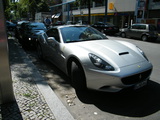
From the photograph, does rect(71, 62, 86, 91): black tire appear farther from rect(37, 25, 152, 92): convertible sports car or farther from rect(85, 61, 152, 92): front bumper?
rect(85, 61, 152, 92): front bumper

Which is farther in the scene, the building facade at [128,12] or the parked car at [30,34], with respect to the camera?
the building facade at [128,12]

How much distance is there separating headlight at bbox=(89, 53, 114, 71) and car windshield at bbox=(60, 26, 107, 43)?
1.18m

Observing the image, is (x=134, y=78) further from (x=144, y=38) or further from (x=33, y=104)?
(x=144, y=38)

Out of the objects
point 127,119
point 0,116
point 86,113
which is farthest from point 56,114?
point 127,119

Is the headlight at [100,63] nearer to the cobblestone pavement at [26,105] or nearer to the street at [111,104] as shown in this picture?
the street at [111,104]

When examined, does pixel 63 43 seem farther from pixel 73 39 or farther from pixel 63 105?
pixel 63 105

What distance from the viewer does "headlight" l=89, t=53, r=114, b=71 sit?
299cm

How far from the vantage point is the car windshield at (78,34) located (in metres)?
4.24

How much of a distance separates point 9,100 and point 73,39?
214cm

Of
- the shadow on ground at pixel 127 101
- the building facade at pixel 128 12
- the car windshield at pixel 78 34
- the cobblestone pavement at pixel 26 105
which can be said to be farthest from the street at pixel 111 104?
the building facade at pixel 128 12

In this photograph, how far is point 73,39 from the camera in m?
4.21

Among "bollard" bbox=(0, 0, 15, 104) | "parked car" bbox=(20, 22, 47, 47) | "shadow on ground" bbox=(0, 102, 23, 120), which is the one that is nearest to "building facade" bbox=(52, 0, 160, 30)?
"parked car" bbox=(20, 22, 47, 47)

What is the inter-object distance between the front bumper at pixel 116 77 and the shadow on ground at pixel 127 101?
0.25 meters

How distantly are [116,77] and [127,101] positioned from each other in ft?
2.37
